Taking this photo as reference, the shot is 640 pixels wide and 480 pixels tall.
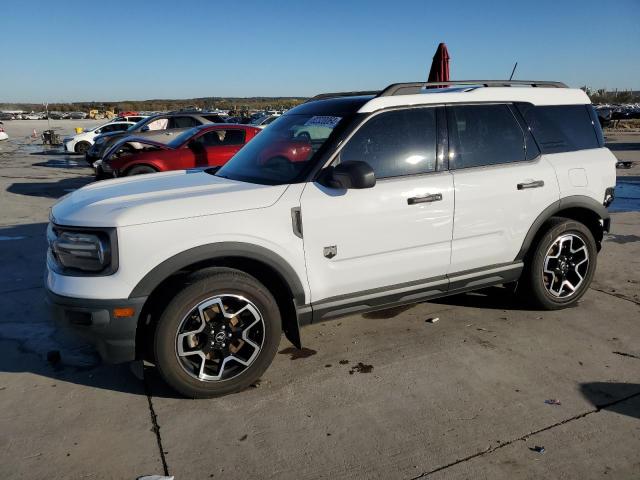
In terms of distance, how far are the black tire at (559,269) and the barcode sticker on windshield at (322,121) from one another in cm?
204

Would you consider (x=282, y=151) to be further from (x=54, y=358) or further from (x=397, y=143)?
(x=54, y=358)

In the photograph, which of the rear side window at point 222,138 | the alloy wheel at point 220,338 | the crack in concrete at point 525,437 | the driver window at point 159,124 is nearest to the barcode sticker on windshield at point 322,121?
the alloy wheel at point 220,338

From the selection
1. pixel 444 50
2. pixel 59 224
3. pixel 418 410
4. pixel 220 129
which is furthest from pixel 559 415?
pixel 220 129

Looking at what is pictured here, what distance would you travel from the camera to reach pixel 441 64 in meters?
8.32

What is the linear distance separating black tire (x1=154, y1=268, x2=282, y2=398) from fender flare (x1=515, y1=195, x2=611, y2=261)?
2197 millimetres

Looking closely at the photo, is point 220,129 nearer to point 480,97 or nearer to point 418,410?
point 480,97

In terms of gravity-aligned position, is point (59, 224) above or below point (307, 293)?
above

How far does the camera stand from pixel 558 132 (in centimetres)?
432

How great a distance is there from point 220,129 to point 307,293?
844 cm

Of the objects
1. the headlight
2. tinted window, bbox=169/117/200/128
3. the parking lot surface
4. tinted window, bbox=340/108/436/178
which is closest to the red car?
tinted window, bbox=169/117/200/128

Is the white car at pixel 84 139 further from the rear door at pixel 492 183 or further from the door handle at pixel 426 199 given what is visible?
the door handle at pixel 426 199

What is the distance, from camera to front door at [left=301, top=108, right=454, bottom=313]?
3.33m

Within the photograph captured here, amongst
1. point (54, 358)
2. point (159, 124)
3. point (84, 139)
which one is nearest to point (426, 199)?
point (54, 358)

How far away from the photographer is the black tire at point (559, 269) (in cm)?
426
